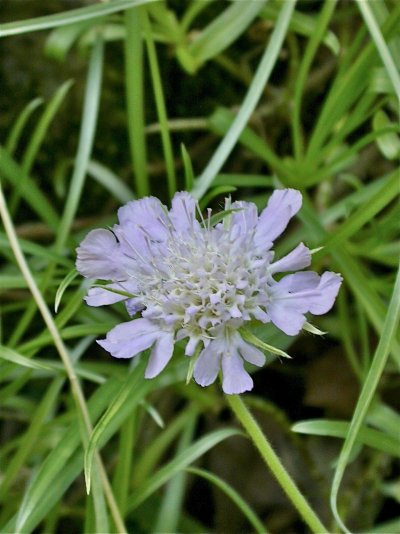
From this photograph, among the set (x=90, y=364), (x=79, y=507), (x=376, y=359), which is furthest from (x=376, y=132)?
(x=79, y=507)

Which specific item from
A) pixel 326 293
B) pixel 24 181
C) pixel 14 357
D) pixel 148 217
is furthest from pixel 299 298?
pixel 24 181

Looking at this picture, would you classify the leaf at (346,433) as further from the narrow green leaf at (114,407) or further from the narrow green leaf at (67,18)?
the narrow green leaf at (67,18)

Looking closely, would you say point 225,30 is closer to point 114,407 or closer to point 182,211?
point 182,211

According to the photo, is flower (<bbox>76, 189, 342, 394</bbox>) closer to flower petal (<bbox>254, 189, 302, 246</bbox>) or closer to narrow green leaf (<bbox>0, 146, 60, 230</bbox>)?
flower petal (<bbox>254, 189, 302, 246</bbox>)

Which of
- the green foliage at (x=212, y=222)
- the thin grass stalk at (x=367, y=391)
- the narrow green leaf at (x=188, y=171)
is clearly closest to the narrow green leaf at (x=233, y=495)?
the green foliage at (x=212, y=222)

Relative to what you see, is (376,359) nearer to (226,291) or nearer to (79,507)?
(226,291)

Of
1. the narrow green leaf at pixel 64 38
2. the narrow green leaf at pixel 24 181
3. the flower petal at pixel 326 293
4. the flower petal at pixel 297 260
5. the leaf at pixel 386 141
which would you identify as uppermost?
the narrow green leaf at pixel 64 38
